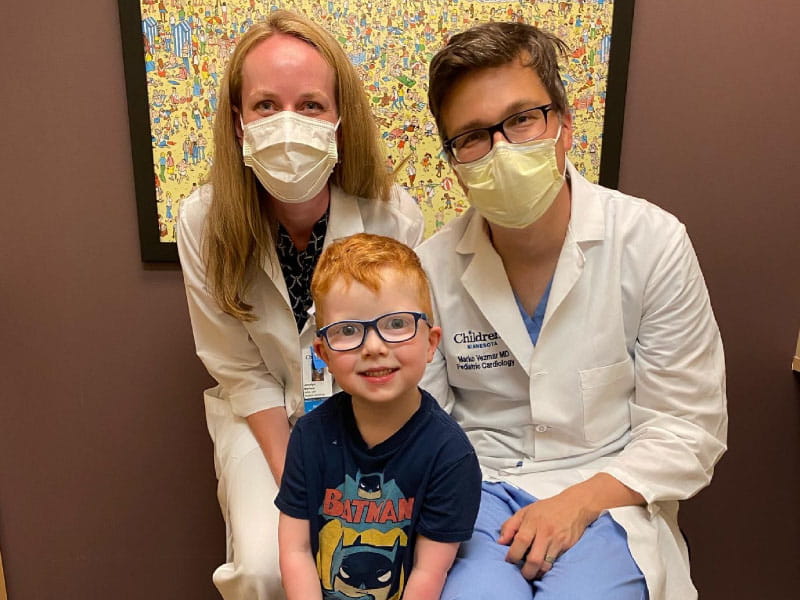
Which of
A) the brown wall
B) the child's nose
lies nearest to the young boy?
the child's nose

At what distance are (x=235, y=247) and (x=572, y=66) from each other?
3.06 ft

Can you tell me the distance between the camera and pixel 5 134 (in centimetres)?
157

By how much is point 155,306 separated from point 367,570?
3.33 feet

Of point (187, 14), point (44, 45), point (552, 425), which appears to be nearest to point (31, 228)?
point (44, 45)

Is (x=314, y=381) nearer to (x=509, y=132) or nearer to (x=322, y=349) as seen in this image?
(x=322, y=349)

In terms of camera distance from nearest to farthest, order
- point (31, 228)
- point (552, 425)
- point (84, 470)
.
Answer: point (552, 425) < point (31, 228) < point (84, 470)

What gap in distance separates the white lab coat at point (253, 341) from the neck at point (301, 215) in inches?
1.0

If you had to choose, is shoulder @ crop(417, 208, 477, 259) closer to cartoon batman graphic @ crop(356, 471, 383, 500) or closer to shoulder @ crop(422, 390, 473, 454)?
shoulder @ crop(422, 390, 473, 454)

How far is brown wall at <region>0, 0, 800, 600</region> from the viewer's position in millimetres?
1543

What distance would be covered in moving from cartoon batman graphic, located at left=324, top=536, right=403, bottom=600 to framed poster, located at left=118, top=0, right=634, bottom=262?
35.1 inches

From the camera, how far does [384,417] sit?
100cm

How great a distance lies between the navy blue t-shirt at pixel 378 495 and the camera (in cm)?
97

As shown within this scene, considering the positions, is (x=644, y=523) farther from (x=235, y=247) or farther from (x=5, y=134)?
(x=5, y=134)

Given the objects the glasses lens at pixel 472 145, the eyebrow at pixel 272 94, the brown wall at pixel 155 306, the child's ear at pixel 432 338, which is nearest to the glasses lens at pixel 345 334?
the child's ear at pixel 432 338
